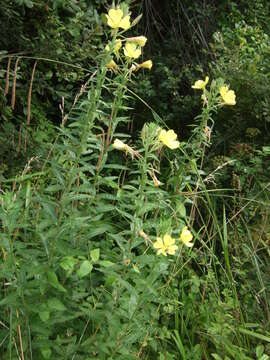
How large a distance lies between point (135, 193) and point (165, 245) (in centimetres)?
24

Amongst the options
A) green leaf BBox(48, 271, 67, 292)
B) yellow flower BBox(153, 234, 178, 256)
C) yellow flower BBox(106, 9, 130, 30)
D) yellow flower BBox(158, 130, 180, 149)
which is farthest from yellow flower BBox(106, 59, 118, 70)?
green leaf BBox(48, 271, 67, 292)

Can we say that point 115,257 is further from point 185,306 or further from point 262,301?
point 262,301

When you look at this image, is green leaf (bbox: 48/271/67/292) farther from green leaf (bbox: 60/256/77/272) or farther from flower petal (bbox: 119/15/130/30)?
flower petal (bbox: 119/15/130/30)

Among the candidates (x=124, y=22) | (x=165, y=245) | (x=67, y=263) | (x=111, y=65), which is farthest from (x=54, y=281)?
(x=124, y=22)

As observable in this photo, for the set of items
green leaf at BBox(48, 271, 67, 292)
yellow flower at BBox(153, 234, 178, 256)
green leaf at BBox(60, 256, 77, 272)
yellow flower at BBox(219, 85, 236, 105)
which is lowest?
green leaf at BBox(48, 271, 67, 292)

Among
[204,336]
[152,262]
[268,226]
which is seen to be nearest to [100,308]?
[152,262]

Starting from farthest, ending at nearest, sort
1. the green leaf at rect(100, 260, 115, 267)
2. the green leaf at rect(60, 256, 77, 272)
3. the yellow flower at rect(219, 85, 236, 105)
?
the yellow flower at rect(219, 85, 236, 105)
the green leaf at rect(100, 260, 115, 267)
the green leaf at rect(60, 256, 77, 272)

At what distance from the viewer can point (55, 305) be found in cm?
173

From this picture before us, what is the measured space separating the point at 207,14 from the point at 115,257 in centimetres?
328

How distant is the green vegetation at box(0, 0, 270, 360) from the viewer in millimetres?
1809

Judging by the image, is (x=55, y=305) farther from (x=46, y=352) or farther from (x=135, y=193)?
(x=135, y=193)

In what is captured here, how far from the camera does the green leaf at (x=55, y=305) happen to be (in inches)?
67.9

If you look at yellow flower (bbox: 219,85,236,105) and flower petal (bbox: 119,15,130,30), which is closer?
flower petal (bbox: 119,15,130,30)

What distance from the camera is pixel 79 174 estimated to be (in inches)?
75.9
